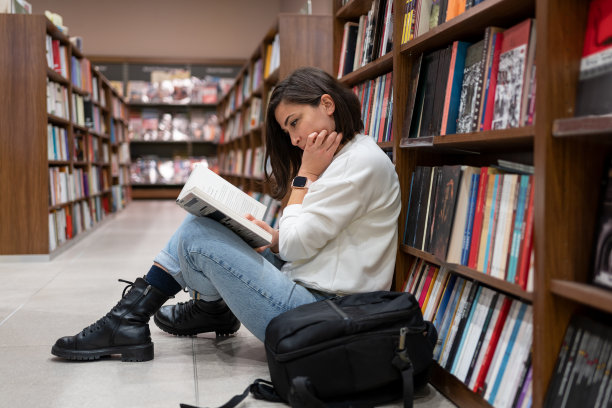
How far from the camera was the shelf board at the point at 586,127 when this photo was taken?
0.90 meters

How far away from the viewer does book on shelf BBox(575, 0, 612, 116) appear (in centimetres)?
97

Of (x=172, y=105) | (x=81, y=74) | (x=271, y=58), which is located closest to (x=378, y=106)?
(x=271, y=58)

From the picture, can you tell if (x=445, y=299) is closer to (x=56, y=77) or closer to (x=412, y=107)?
(x=412, y=107)

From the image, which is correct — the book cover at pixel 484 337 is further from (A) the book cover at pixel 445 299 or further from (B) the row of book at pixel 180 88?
(B) the row of book at pixel 180 88

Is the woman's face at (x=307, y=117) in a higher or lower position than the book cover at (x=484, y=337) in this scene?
higher

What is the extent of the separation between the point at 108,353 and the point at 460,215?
111 centimetres

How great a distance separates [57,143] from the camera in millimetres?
4105

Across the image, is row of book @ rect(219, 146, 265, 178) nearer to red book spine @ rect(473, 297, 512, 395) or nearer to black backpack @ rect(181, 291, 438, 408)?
black backpack @ rect(181, 291, 438, 408)

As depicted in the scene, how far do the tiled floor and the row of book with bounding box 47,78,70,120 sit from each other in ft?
4.30

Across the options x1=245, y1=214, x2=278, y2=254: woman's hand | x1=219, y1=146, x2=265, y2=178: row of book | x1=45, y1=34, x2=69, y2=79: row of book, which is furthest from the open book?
x1=219, y1=146, x2=265, y2=178: row of book

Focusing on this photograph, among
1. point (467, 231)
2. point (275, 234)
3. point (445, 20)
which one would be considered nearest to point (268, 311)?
point (275, 234)

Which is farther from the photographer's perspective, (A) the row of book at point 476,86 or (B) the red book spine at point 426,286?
(B) the red book spine at point 426,286

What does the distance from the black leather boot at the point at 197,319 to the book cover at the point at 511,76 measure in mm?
1135

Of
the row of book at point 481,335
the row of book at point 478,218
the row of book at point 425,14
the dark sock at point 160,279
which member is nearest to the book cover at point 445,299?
the row of book at point 481,335
